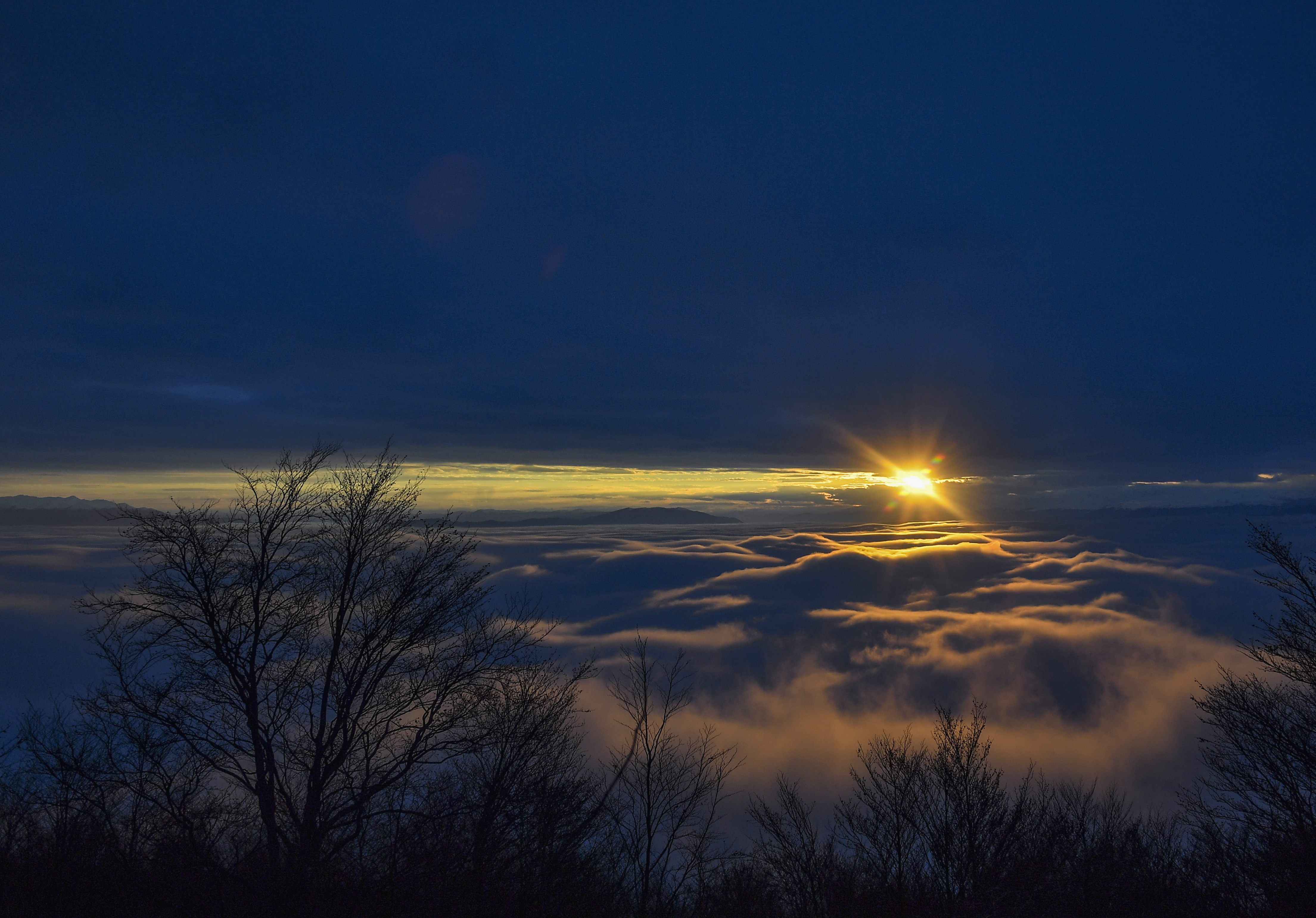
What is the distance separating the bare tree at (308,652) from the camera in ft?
44.8

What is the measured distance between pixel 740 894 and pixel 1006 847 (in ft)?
34.9

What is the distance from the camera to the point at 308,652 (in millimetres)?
15172

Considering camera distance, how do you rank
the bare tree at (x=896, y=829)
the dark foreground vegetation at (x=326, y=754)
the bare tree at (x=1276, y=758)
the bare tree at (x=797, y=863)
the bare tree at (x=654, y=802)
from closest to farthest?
1. the dark foreground vegetation at (x=326, y=754)
2. the bare tree at (x=1276, y=758)
3. the bare tree at (x=654, y=802)
4. the bare tree at (x=797, y=863)
5. the bare tree at (x=896, y=829)

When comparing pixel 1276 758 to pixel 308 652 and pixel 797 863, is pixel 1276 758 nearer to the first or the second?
pixel 797 863

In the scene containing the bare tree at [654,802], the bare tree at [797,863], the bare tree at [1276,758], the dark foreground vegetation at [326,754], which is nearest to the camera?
the dark foreground vegetation at [326,754]

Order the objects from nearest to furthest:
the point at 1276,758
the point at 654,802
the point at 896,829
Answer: the point at 1276,758 < the point at 654,802 < the point at 896,829

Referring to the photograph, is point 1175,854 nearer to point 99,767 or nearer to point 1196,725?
point 99,767

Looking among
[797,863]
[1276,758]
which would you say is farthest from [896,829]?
[1276,758]

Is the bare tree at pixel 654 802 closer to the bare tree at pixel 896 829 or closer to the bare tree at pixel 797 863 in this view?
the bare tree at pixel 797 863

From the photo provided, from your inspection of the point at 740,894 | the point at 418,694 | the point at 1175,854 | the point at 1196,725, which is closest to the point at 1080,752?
the point at 1196,725

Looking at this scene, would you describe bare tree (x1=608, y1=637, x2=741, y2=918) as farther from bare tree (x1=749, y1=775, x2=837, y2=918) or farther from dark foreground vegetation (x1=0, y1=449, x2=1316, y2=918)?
bare tree (x1=749, y1=775, x2=837, y2=918)

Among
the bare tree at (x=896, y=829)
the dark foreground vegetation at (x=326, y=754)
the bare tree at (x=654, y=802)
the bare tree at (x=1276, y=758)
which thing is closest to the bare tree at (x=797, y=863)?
the bare tree at (x=896, y=829)

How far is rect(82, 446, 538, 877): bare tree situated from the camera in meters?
13.7

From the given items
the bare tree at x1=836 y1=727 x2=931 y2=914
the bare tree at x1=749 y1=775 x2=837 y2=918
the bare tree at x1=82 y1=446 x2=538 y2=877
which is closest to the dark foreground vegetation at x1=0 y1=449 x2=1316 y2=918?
the bare tree at x1=82 y1=446 x2=538 y2=877
